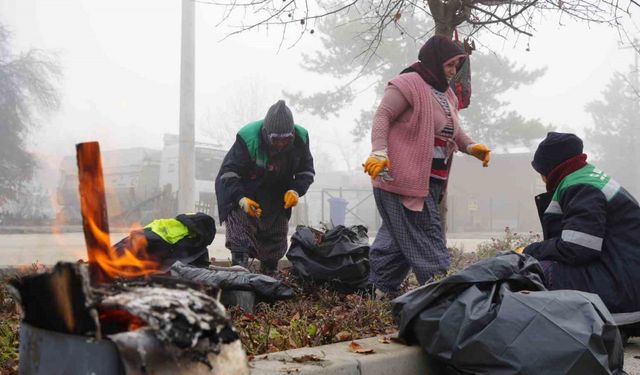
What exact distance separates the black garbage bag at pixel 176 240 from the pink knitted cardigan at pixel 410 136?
133 cm

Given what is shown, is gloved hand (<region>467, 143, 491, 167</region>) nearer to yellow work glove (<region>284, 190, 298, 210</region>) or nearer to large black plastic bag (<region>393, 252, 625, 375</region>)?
yellow work glove (<region>284, 190, 298, 210</region>)

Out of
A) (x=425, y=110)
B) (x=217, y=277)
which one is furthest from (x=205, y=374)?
(x=425, y=110)

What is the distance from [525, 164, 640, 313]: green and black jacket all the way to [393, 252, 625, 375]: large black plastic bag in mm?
635

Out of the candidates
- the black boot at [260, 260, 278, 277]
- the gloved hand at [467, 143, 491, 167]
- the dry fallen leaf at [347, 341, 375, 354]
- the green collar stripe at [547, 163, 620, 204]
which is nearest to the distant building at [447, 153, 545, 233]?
the black boot at [260, 260, 278, 277]

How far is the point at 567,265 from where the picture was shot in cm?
391

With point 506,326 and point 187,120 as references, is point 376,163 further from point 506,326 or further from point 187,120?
point 187,120

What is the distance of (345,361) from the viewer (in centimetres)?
278

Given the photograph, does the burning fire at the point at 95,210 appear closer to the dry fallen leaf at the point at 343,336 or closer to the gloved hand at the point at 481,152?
the dry fallen leaf at the point at 343,336

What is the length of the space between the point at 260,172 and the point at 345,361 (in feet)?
8.98

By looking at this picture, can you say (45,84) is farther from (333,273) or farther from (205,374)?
(205,374)

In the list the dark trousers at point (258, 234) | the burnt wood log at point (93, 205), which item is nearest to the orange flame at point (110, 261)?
the burnt wood log at point (93, 205)

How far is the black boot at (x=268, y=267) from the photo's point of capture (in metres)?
5.62

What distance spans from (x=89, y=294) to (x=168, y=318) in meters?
0.23

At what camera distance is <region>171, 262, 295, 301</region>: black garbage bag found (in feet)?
13.5
